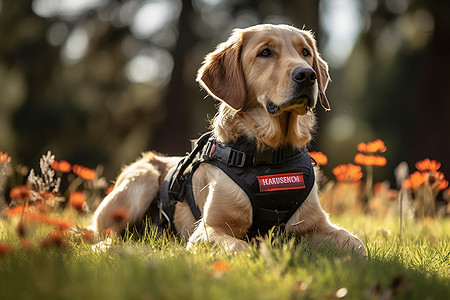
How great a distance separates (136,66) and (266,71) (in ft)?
30.0

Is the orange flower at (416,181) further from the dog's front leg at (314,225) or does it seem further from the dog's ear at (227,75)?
the dog's ear at (227,75)

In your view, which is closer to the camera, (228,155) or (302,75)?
(302,75)

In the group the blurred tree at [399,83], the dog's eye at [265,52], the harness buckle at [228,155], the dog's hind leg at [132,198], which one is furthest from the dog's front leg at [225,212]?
the blurred tree at [399,83]

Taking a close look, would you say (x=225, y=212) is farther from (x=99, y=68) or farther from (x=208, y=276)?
(x=99, y=68)

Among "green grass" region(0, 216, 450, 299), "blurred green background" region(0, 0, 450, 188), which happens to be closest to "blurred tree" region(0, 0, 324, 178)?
"blurred green background" region(0, 0, 450, 188)

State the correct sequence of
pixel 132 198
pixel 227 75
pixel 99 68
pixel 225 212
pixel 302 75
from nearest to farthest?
pixel 302 75, pixel 225 212, pixel 227 75, pixel 132 198, pixel 99 68

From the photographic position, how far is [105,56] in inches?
457

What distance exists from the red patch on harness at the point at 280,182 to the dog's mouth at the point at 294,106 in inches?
17.2

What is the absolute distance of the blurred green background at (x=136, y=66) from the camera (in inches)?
425

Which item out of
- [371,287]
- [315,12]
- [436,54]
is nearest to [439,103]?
[436,54]

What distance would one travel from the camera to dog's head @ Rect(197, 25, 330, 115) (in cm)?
297

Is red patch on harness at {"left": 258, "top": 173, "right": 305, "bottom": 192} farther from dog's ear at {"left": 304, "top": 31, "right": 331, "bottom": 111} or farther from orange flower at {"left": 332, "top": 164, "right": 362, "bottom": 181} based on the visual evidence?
orange flower at {"left": 332, "top": 164, "right": 362, "bottom": 181}

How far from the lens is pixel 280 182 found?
9.78 ft

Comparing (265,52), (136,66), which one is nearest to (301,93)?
(265,52)
